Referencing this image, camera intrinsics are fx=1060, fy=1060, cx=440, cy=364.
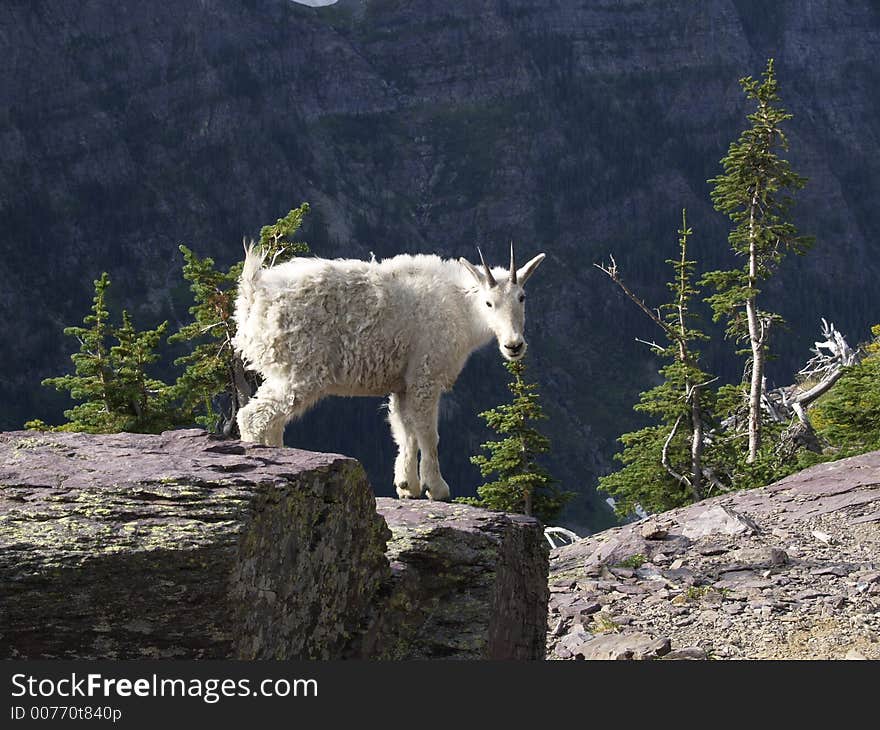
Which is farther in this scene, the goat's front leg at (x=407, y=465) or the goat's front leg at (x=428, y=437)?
the goat's front leg at (x=407, y=465)

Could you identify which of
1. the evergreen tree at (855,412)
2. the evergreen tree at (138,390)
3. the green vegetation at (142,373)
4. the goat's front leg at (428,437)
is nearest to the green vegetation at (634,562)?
the goat's front leg at (428,437)

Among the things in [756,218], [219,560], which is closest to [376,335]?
[219,560]

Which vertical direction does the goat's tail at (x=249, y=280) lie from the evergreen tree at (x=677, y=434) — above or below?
above

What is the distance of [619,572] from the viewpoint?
1292cm

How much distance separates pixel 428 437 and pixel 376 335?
105 cm

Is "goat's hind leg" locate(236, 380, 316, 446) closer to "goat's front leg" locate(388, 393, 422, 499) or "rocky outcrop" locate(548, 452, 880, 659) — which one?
"goat's front leg" locate(388, 393, 422, 499)

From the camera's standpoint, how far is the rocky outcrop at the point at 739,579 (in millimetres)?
10117

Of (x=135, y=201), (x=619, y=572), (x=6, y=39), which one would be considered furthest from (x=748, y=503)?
(x=6, y=39)

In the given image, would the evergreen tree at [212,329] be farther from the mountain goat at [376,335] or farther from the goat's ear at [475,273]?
the goat's ear at [475,273]

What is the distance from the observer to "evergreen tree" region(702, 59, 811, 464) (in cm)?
2488

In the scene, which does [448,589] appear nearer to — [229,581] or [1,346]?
[229,581]

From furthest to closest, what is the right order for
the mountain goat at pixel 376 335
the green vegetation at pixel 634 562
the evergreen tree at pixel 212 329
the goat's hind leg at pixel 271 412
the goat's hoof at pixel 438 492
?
the evergreen tree at pixel 212 329
the green vegetation at pixel 634 562
the goat's hoof at pixel 438 492
the mountain goat at pixel 376 335
the goat's hind leg at pixel 271 412

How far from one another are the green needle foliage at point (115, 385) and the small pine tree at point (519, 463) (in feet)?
22.8

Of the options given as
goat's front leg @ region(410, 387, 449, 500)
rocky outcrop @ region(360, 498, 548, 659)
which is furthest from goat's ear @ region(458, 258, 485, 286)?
rocky outcrop @ region(360, 498, 548, 659)
